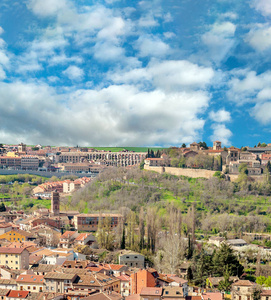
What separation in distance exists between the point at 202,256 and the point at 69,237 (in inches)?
521

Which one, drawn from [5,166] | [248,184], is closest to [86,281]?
[248,184]

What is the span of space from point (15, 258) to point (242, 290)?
15666 millimetres

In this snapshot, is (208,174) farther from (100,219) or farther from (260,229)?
(100,219)

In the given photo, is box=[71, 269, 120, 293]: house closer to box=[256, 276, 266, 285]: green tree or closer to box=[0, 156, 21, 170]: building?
box=[256, 276, 266, 285]: green tree

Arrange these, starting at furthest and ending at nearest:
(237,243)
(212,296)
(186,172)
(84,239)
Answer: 1. (186,172)
2. (237,243)
3. (84,239)
4. (212,296)

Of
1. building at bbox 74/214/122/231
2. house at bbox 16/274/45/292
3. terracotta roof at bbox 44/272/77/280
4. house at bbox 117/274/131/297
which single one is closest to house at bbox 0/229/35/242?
building at bbox 74/214/122/231

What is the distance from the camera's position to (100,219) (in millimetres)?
50000

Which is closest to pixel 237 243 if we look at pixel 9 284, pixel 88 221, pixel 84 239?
pixel 84 239

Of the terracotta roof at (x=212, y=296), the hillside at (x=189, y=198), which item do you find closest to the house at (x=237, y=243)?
the hillside at (x=189, y=198)

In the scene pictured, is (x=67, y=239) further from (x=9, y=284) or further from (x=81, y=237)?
(x=9, y=284)

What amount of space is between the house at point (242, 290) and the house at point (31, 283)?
12058 millimetres

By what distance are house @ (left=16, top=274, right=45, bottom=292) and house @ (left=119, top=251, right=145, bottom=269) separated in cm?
910

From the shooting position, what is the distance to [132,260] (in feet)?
130

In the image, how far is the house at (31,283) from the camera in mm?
30666
